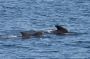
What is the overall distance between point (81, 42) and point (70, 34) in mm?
3153

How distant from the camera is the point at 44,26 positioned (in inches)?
2035

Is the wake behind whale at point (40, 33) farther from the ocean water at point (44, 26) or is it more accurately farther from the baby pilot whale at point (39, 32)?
the ocean water at point (44, 26)

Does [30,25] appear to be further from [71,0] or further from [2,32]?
[71,0]

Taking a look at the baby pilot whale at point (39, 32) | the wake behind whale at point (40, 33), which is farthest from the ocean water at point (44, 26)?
the baby pilot whale at point (39, 32)

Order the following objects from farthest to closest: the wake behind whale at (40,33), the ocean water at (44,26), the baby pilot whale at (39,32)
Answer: the wake behind whale at (40,33)
the baby pilot whale at (39,32)
the ocean water at (44,26)

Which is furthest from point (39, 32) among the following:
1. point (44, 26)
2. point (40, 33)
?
point (44, 26)

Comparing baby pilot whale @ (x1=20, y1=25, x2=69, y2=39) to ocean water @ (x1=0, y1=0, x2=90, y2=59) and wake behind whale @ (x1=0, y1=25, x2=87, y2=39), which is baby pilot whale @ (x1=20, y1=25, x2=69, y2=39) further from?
ocean water @ (x1=0, y1=0, x2=90, y2=59)

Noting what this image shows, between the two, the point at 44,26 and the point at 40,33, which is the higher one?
the point at 40,33

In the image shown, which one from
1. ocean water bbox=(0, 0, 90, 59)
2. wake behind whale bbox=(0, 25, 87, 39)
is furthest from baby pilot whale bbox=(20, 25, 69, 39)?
ocean water bbox=(0, 0, 90, 59)

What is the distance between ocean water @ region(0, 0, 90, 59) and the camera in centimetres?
4059

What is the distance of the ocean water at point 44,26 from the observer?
1598 inches

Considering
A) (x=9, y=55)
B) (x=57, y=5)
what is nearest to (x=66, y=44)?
(x=9, y=55)

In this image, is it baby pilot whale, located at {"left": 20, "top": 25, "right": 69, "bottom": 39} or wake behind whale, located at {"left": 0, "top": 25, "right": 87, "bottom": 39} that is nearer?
baby pilot whale, located at {"left": 20, "top": 25, "right": 69, "bottom": 39}

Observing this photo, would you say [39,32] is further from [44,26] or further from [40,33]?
[44,26]
